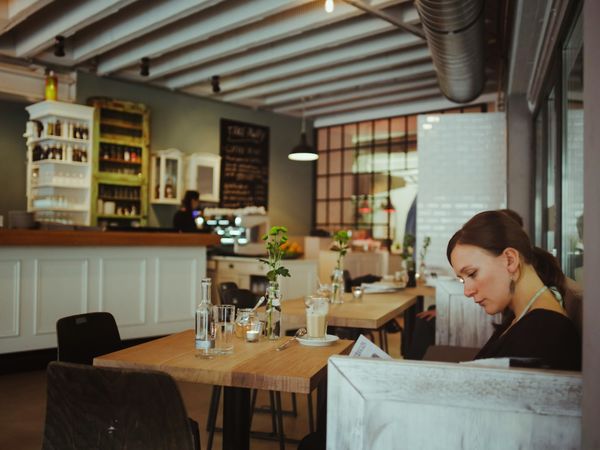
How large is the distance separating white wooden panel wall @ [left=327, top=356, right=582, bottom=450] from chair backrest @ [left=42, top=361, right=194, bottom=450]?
40 centimetres

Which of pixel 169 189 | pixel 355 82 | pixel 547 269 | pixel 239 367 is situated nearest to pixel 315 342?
pixel 239 367

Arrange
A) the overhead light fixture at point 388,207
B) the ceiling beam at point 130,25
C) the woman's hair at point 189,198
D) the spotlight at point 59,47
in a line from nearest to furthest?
the ceiling beam at point 130,25 < the spotlight at point 59,47 < the woman's hair at point 189,198 < the overhead light fixture at point 388,207

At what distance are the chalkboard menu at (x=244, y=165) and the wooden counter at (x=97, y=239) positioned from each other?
387 centimetres

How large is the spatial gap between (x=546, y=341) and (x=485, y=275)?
312 millimetres

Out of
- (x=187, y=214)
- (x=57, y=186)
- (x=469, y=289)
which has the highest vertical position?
(x=57, y=186)

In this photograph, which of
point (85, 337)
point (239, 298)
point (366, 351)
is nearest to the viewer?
point (366, 351)

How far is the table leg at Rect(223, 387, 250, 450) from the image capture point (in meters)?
2.00

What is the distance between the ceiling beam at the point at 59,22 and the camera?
5.89m

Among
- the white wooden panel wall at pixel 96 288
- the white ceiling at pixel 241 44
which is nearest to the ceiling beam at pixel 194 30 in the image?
the white ceiling at pixel 241 44

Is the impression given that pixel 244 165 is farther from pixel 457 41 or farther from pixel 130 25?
pixel 457 41

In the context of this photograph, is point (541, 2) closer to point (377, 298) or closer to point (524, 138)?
point (377, 298)

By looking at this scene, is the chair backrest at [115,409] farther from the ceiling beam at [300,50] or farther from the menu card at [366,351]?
the ceiling beam at [300,50]

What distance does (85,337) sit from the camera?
2508 millimetres

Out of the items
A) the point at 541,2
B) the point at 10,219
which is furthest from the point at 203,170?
the point at 541,2
